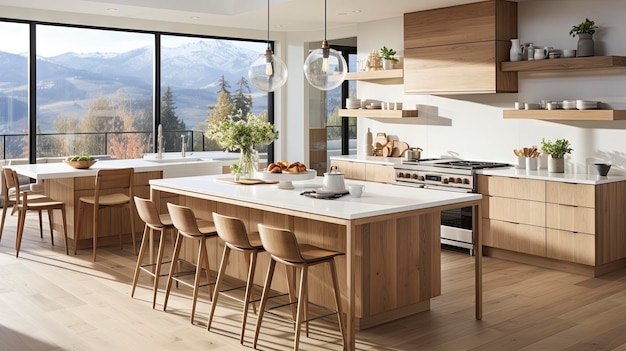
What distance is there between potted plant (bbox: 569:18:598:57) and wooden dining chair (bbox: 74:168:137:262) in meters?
4.41

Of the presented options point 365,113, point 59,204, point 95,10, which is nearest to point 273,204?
point 59,204

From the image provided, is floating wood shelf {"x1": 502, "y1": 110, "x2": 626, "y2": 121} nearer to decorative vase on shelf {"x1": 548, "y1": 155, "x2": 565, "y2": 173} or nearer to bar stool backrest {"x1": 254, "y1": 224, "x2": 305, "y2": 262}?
decorative vase on shelf {"x1": 548, "y1": 155, "x2": 565, "y2": 173}

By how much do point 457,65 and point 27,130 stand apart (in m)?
5.87

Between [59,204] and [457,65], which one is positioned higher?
[457,65]

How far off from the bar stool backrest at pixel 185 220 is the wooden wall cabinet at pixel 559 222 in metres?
3.19

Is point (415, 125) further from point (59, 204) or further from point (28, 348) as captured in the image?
point (28, 348)

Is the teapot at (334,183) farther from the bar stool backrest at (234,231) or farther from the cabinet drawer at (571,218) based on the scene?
the cabinet drawer at (571,218)

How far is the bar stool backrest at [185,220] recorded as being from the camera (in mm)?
4656

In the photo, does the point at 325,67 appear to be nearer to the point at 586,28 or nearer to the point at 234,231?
the point at 234,231

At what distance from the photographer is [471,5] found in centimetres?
709

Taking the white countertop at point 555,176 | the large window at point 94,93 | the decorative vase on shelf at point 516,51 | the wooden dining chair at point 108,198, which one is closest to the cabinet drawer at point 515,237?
the white countertop at point 555,176

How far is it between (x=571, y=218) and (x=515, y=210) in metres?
0.58

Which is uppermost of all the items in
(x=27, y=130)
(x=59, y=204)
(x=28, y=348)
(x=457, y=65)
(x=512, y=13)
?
(x=512, y=13)

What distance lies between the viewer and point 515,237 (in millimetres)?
6500
